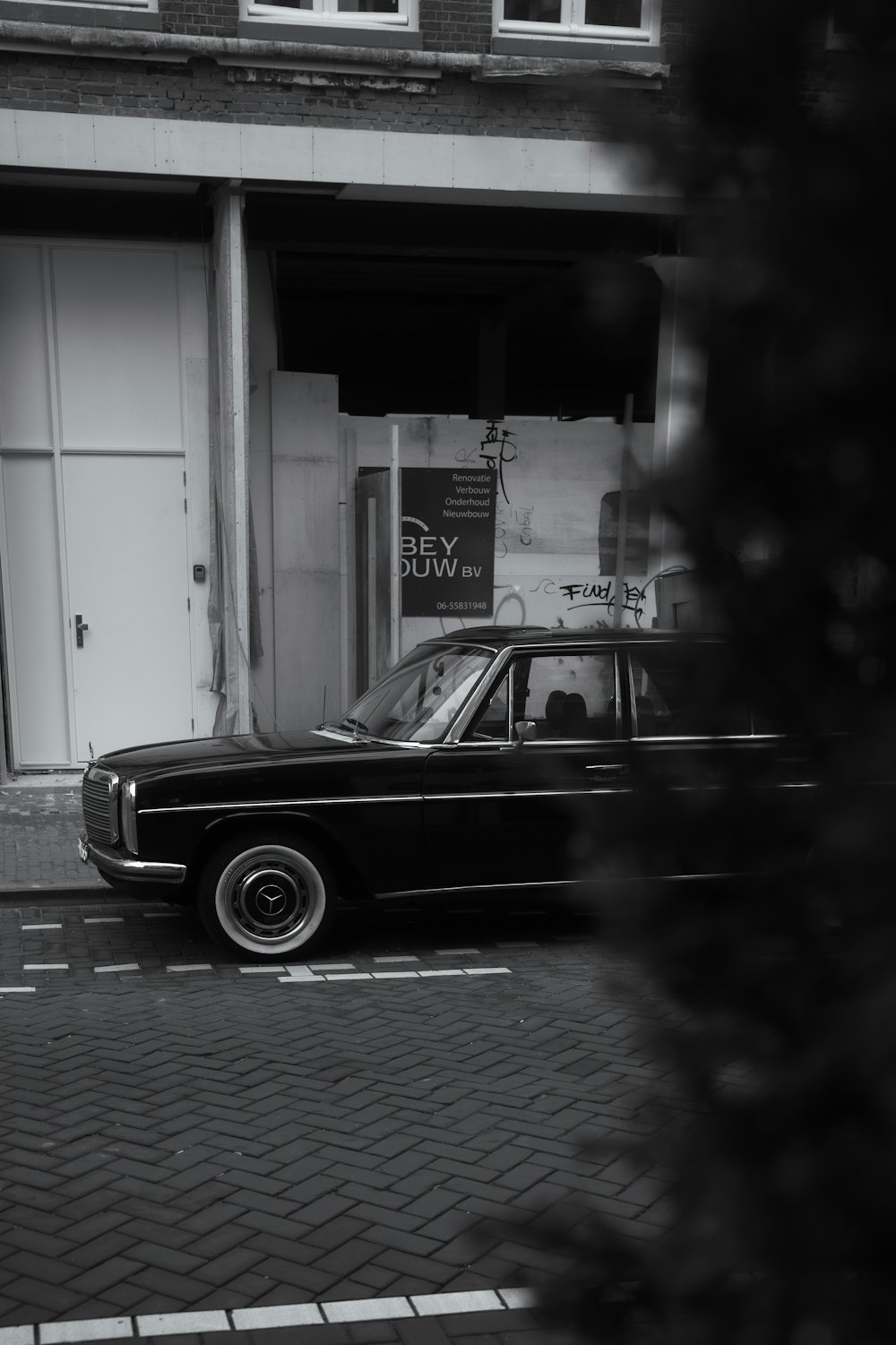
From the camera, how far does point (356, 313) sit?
55.7 ft

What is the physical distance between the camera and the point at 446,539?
12781 millimetres

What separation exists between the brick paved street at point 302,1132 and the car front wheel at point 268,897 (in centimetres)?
20

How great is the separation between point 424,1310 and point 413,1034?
2.20 metres

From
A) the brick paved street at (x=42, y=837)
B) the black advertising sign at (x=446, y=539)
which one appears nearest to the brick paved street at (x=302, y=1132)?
the brick paved street at (x=42, y=837)

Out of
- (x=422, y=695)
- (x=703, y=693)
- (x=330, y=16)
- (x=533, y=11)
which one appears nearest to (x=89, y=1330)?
(x=703, y=693)

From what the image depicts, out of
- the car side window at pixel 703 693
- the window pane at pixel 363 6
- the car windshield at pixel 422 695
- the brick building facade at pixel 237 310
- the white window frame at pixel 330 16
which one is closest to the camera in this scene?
the car side window at pixel 703 693

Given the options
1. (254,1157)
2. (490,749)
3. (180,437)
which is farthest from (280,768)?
(180,437)

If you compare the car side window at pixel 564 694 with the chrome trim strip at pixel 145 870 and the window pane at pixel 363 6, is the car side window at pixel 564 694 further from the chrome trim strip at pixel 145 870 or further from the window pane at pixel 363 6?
the window pane at pixel 363 6

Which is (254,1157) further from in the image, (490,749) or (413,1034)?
(490,749)

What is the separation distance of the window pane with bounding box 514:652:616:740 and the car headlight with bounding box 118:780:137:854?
2.15 m

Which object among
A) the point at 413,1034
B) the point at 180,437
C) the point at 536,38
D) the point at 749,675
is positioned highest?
the point at 536,38

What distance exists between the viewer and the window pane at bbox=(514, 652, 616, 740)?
6777 millimetres

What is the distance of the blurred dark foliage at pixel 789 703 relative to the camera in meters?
1.16

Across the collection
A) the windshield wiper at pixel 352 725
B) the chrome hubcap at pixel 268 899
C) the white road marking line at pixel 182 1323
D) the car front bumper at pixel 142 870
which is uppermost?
the windshield wiper at pixel 352 725
